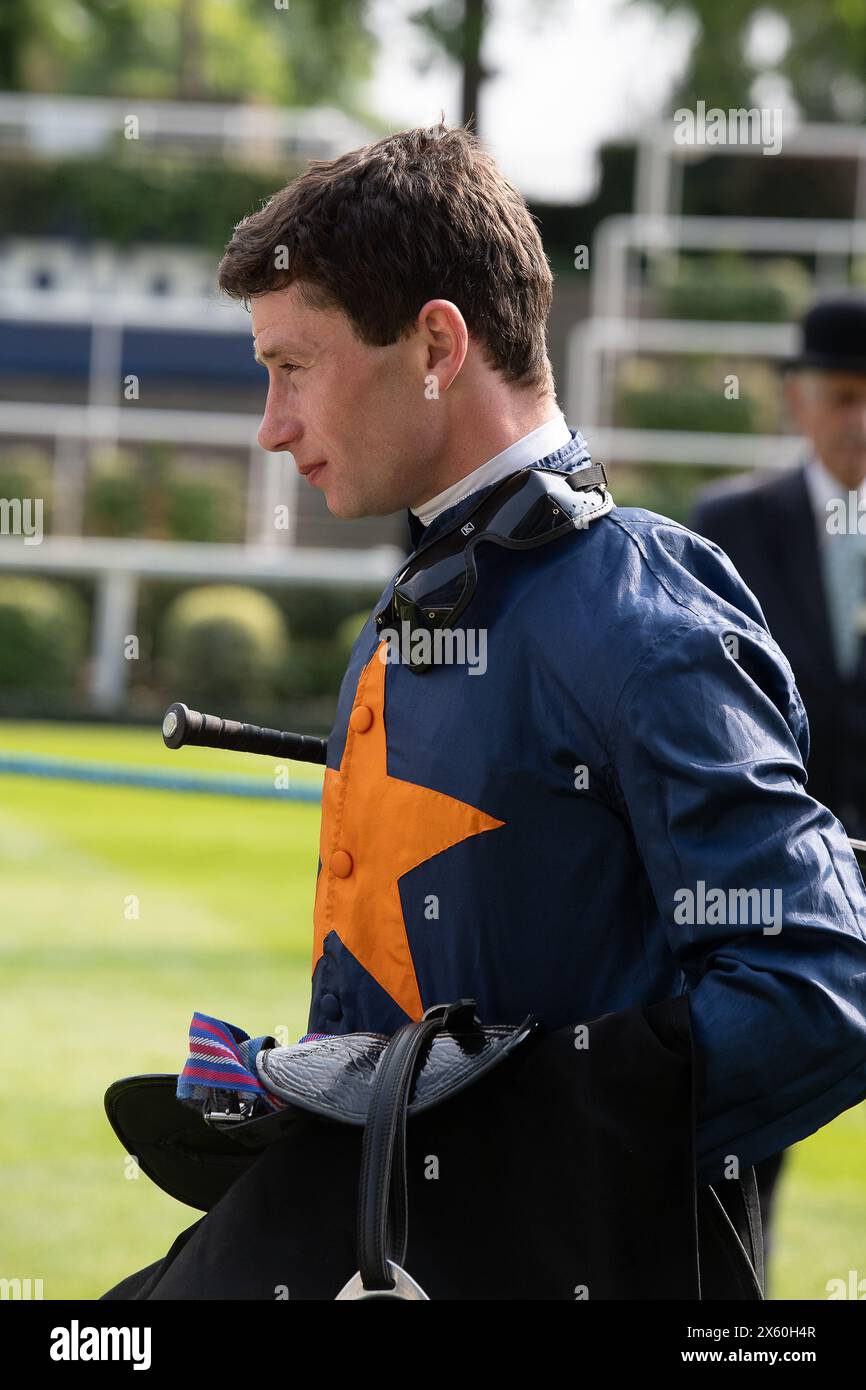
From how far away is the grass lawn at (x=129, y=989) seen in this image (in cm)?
459

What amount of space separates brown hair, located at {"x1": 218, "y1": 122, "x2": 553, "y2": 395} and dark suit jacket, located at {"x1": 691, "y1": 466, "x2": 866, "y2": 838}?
222cm

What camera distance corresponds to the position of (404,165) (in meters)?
1.95

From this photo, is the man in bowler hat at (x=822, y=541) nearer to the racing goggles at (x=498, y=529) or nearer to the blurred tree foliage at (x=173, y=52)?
the racing goggles at (x=498, y=529)

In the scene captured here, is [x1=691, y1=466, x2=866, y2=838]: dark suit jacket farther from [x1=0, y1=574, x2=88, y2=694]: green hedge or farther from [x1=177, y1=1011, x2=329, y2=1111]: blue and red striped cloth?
[x1=0, y1=574, x2=88, y2=694]: green hedge

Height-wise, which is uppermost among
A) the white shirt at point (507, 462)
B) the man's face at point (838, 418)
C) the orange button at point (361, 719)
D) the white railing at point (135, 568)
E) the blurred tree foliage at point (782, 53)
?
the blurred tree foliage at point (782, 53)

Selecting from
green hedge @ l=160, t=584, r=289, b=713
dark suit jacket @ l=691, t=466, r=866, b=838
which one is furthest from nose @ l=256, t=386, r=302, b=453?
green hedge @ l=160, t=584, r=289, b=713

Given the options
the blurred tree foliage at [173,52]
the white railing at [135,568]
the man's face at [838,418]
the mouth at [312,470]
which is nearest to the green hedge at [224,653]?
the white railing at [135,568]

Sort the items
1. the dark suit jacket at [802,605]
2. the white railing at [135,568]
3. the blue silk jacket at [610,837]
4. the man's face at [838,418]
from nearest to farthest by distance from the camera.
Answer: the blue silk jacket at [610,837] < the dark suit jacket at [802,605] < the man's face at [838,418] < the white railing at [135,568]

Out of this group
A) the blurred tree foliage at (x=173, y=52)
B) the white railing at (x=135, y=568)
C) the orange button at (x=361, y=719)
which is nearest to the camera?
the orange button at (x=361, y=719)

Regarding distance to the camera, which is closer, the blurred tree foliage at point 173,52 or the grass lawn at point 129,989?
the grass lawn at point 129,989

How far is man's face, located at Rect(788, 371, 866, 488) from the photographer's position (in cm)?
431

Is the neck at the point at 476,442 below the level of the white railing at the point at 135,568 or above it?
below

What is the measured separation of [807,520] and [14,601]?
59.4 ft

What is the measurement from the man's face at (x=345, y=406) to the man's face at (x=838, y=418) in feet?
8.29
